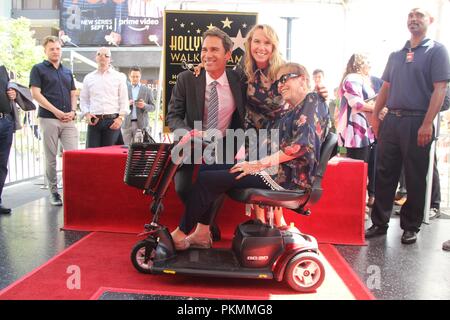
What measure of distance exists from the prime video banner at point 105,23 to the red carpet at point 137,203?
10.2 meters

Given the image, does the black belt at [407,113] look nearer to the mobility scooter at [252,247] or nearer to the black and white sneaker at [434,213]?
the mobility scooter at [252,247]

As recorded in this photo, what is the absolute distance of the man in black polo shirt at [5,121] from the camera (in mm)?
4230

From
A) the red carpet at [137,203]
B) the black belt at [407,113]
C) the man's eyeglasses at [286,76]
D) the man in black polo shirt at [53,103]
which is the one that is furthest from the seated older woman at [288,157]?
the man in black polo shirt at [53,103]

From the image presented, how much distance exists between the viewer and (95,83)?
4977 mm

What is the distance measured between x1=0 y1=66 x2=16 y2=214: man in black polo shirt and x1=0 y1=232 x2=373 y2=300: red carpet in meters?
1.83

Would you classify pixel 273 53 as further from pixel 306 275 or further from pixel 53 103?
pixel 53 103

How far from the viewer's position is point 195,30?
4.41 m

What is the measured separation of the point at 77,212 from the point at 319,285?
221cm

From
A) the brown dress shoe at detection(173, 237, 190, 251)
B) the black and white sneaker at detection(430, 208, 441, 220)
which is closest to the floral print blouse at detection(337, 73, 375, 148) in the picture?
the black and white sneaker at detection(430, 208, 441, 220)

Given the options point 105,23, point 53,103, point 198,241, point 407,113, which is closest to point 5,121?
point 53,103

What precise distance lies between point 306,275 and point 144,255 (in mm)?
985

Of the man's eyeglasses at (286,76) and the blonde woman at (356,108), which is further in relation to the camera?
the blonde woman at (356,108)
